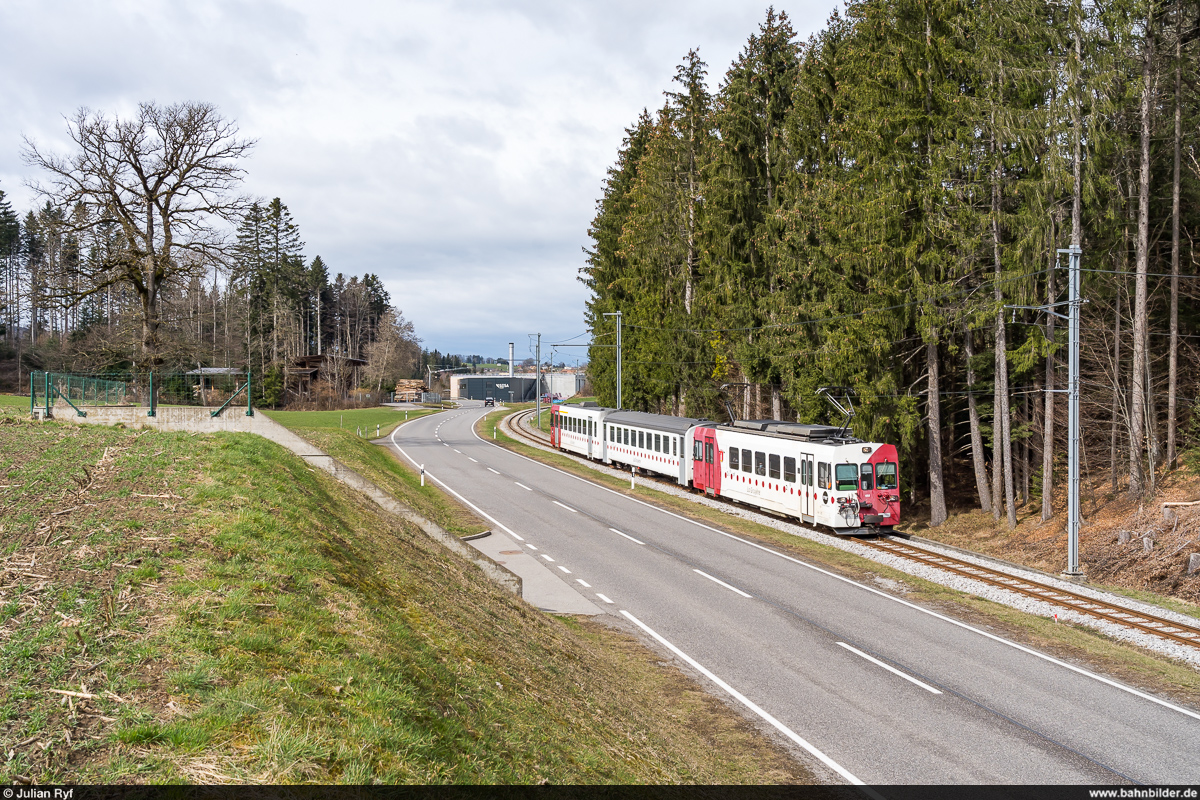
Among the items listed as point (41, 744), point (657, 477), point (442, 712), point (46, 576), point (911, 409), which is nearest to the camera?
point (41, 744)

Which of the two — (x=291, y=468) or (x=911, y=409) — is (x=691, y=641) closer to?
(x=291, y=468)

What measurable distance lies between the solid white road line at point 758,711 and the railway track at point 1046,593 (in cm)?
825

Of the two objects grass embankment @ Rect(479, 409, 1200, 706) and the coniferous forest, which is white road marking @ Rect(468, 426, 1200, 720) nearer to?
grass embankment @ Rect(479, 409, 1200, 706)

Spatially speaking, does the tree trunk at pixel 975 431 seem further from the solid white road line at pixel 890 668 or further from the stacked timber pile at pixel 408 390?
the stacked timber pile at pixel 408 390

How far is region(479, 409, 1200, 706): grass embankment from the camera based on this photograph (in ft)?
37.5

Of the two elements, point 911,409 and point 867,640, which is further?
point 911,409

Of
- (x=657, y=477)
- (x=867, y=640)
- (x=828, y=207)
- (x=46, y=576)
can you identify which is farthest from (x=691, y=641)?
(x=657, y=477)

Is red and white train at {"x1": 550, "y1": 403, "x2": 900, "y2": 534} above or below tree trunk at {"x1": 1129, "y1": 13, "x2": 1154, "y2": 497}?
below

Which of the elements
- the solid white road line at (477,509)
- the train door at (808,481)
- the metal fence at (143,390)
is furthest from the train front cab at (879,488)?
the metal fence at (143,390)

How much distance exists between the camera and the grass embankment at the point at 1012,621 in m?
11.4

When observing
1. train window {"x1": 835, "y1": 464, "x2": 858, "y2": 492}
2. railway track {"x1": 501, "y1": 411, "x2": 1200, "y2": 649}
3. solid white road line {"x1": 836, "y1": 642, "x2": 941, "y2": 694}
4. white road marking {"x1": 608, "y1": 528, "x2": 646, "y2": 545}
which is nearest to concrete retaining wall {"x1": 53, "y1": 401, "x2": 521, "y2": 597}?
white road marking {"x1": 608, "y1": 528, "x2": 646, "y2": 545}

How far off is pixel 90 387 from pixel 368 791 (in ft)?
78.7

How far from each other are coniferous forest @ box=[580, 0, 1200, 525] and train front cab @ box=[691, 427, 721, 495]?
4147 mm

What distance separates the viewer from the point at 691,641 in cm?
1343
